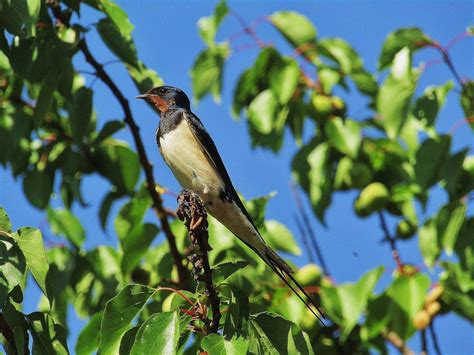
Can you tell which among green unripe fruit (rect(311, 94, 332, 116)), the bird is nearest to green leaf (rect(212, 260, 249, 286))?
the bird

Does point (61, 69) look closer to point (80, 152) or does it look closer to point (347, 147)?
point (80, 152)

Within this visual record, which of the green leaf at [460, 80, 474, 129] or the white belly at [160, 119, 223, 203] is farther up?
the green leaf at [460, 80, 474, 129]

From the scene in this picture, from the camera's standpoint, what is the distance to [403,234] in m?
5.24

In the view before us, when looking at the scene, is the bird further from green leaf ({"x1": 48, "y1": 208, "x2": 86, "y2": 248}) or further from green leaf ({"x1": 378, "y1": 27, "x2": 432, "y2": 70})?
green leaf ({"x1": 378, "y1": 27, "x2": 432, "y2": 70})

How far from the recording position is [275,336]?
2873 mm

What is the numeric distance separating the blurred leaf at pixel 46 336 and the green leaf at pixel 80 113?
1.56 metres

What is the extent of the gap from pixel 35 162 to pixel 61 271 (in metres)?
0.72

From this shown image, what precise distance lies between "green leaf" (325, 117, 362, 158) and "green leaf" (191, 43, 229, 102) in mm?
802

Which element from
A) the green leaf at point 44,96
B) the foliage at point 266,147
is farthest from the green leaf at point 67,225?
the green leaf at point 44,96

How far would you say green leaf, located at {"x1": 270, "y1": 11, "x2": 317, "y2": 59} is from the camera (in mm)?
5387

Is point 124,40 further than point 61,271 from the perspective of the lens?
No

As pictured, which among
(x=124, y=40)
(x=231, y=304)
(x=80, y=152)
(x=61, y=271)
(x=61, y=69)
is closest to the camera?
(x=231, y=304)

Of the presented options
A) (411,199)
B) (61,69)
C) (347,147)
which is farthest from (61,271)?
(411,199)

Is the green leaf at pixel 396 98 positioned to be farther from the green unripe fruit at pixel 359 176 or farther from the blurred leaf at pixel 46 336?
the blurred leaf at pixel 46 336
